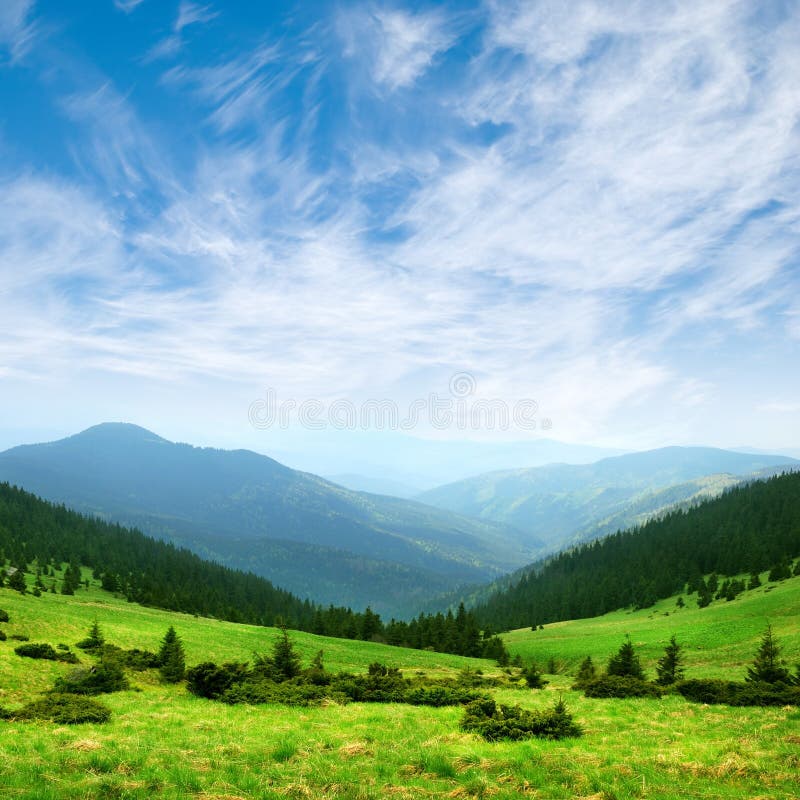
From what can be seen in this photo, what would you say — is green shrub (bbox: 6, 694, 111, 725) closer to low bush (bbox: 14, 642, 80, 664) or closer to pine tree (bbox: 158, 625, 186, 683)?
pine tree (bbox: 158, 625, 186, 683)

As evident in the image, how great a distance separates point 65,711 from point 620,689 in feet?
98.0

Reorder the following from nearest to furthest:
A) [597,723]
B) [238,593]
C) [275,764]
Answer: [275,764] → [597,723] → [238,593]

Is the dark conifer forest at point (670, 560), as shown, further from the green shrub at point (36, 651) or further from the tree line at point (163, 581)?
the green shrub at point (36, 651)

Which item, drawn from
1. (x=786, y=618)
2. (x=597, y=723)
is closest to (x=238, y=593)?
(x=786, y=618)

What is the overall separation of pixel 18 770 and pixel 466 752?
41.3 ft

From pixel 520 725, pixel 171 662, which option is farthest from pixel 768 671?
pixel 171 662

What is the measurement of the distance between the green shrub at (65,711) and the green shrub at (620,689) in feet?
88.8

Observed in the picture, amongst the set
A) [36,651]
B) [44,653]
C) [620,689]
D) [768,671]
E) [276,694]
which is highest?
[768,671]

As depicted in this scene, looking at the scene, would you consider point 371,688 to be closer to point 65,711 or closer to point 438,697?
point 438,697

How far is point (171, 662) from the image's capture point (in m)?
32.6

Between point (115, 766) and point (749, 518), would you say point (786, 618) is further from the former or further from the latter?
point (749, 518)

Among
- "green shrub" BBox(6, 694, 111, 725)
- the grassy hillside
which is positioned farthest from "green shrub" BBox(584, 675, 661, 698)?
"green shrub" BBox(6, 694, 111, 725)

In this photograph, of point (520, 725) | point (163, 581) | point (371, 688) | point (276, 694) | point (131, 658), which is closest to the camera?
point (520, 725)

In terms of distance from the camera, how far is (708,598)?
306ft
